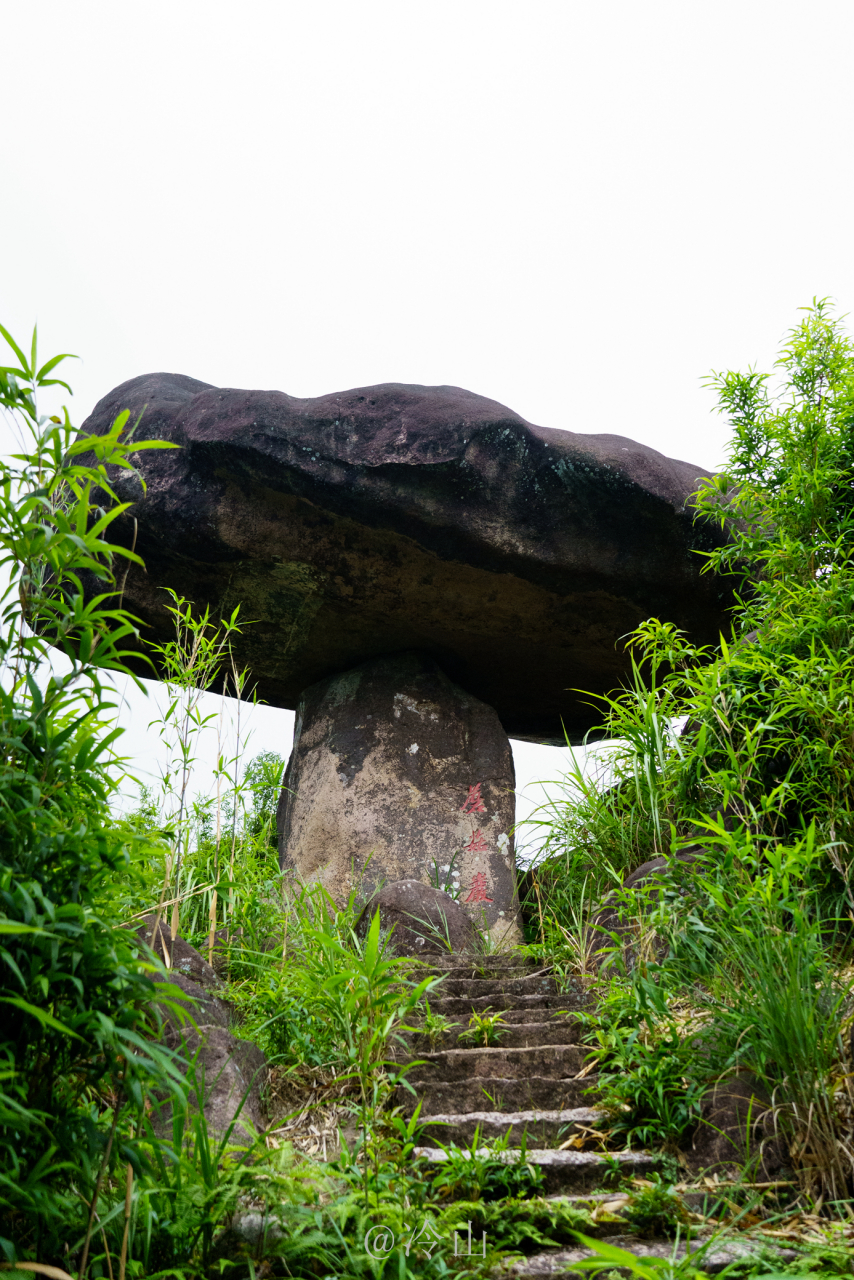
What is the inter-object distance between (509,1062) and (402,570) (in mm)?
3019

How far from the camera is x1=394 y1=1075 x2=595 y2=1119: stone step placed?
2.71 metres

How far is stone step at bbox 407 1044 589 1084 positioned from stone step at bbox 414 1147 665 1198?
1.63 ft

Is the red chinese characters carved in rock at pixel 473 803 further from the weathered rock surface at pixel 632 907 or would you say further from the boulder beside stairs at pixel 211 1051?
the boulder beside stairs at pixel 211 1051

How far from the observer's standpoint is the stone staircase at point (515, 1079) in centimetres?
236

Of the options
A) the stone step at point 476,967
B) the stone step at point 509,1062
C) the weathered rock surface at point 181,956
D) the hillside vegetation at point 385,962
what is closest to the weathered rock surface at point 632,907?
the hillside vegetation at point 385,962

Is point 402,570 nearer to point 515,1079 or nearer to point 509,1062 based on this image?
point 509,1062

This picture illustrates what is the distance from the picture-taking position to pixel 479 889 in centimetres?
528

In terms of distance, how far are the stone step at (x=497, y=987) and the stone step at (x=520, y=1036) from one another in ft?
1.02

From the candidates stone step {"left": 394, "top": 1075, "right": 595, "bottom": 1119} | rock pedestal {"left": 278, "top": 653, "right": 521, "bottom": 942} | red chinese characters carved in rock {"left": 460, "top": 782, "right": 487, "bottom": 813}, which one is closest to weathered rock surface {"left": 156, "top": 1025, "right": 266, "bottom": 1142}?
stone step {"left": 394, "top": 1075, "right": 595, "bottom": 1119}

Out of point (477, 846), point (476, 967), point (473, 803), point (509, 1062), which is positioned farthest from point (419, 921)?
point (473, 803)

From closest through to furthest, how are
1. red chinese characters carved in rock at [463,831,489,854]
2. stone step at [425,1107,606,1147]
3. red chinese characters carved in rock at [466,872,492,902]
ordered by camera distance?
stone step at [425,1107,606,1147] < red chinese characters carved in rock at [466,872,492,902] < red chinese characters carved in rock at [463,831,489,854]

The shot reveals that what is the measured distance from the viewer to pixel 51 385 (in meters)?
1.74

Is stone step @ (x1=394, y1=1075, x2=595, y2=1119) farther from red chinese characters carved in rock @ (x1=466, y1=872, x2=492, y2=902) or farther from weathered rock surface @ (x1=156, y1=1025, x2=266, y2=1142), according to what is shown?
red chinese characters carved in rock @ (x1=466, y1=872, x2=492, y2=902)

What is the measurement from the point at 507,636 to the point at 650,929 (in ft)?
9.24
